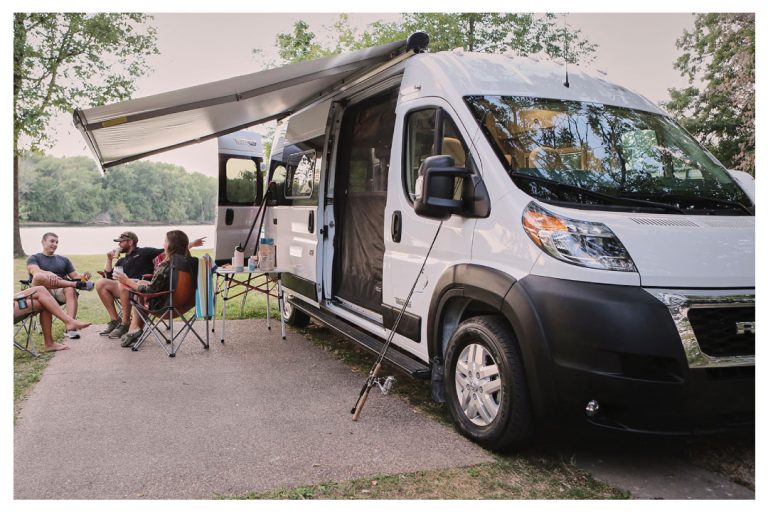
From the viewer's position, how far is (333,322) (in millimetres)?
5699

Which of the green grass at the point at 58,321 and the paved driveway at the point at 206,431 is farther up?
the green grass at the point at 58,321

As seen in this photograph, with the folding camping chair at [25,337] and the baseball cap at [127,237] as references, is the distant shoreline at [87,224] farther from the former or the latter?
the folding camping chair at [25,337]

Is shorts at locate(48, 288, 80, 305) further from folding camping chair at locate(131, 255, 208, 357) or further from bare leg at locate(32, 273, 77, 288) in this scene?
folding camping chair at locate(131, 255, 208, 357)

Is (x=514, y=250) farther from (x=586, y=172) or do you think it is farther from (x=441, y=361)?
(x=441, y=361)

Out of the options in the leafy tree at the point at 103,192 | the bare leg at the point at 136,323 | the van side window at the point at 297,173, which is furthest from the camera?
the leafy tree at the point at 103,192

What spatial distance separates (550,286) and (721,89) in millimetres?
8215

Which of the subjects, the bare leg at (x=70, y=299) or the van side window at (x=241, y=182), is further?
the van side window at (x=241, y=182)

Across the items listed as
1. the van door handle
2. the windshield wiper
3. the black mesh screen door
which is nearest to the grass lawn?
the windshield wiper

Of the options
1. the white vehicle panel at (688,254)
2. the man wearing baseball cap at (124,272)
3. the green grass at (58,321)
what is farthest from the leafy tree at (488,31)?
the white vehicle panel at (688,254)

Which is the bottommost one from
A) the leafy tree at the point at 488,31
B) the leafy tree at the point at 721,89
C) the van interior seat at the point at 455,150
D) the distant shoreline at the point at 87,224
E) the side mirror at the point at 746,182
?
the distant shoreline at the point at 87,224

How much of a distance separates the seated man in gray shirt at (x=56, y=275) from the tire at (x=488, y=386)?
4.27 metres

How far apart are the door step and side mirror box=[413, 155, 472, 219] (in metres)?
1.06

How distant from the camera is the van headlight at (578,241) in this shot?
3018mm

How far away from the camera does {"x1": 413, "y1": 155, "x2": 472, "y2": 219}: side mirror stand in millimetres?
3605
